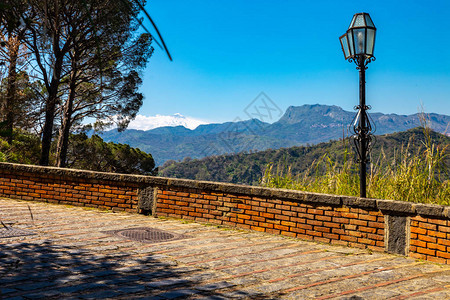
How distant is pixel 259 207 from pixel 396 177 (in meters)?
2.18

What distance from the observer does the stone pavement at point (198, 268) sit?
11.0 feet

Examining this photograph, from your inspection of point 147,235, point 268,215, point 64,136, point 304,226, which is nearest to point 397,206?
point 304,226

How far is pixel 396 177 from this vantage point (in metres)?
6.20

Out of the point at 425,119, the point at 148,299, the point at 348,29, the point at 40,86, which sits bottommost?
the point at 148,299

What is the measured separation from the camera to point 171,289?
3.38 metres

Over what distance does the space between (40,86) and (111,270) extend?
21118mm

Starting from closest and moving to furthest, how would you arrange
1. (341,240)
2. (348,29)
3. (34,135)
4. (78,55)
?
(341,240) < (348,29) < (78,55) < (34,135)

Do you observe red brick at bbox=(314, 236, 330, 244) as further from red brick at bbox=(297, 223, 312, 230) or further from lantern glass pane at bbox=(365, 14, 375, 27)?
lantern glass pane at bbox=(365, 14, 375, 27)

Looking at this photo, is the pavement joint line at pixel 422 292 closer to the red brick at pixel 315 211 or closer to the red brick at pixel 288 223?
the red brick at pixel 315 211

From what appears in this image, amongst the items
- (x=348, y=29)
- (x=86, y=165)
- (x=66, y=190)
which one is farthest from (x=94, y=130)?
(x=348, y=29)

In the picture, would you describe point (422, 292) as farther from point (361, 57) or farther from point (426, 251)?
point (361, 57)

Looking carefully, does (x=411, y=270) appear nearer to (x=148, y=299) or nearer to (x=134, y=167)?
(x=148, y=299)

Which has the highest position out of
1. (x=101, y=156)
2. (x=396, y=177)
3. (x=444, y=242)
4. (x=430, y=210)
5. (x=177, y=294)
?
(x=101, y=156)

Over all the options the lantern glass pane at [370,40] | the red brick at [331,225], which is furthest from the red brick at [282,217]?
the lantern glass pane at [370,40]
